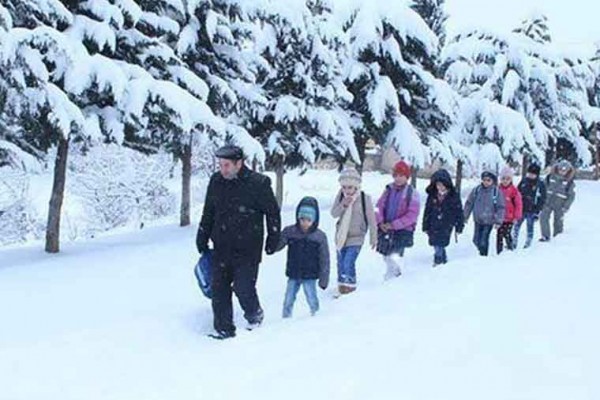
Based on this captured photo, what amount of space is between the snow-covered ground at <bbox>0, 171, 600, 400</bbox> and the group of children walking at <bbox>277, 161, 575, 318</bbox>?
51 centimetres

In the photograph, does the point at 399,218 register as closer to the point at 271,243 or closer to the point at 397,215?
the point at 397,215

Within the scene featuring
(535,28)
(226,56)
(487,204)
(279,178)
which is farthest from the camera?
(535,28)

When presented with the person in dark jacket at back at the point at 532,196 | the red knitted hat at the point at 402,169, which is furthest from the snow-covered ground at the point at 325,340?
the person in dark jacket at back at the point at 532,196

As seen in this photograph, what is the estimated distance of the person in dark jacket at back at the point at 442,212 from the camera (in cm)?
1105

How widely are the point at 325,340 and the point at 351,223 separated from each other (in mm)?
2960

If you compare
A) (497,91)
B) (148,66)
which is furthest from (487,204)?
(497,91)

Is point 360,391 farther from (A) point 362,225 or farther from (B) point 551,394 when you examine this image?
(A) point 362,225

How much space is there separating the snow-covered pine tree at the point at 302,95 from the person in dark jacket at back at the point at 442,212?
792cm

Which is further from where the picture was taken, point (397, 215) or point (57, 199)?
point (57, 199)

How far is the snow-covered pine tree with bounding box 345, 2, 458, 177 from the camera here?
2106 centimetres

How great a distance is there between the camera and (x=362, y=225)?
890cm

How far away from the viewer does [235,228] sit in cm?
675

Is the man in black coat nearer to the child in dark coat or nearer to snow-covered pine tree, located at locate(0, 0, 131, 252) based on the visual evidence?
snow-covered pine tree, located at locate(0, 0, 131, 252)

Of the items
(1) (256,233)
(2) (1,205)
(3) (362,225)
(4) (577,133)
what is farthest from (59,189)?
(4) (577,133)
